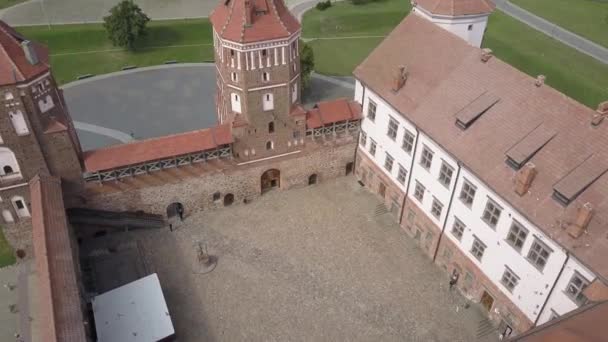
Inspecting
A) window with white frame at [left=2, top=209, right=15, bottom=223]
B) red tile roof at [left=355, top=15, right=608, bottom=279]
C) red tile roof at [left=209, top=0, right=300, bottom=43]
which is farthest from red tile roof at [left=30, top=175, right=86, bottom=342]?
red tile roof at [left=355, top=15, right=608, bottom=279]

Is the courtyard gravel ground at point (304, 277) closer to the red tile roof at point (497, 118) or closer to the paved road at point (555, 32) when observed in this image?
the red tile roof at point (497, 118)

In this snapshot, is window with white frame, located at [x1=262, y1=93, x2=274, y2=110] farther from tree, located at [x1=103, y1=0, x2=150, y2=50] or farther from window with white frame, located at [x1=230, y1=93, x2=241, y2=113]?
tree, located at [x1=103, y1=0, x2=150, y2=50]

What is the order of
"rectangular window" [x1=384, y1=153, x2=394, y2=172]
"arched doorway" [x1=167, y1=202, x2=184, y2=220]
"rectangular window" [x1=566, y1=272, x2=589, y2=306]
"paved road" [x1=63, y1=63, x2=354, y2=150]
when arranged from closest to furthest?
"rectangular window" [x1=566, y1=272, x2=589, y2=306] < "rectangular window" [x1=384, y1=153, x2=394, y2=172] < "arched doorway" [x1=167, y1=202, x2=184, y2=220] < "paved road" [x1=63, y1=63, x2=354, y2=150]

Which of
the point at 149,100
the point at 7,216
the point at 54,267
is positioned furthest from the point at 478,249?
the point at 149,100

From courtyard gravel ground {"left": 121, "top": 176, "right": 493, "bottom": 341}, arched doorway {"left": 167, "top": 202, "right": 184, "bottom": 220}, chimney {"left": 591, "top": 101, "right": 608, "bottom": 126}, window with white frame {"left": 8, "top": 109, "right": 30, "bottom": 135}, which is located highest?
chimney {"left": 591, "top": 101, "right": 608, "bottom": 126}

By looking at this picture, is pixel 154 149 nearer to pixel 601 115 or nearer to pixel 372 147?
pixel 372 147

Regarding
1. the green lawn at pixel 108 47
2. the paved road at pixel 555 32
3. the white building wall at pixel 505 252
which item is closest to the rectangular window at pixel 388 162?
the white building wall at pixel 505 252

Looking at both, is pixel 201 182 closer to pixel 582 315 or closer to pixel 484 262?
pixel 484 262
